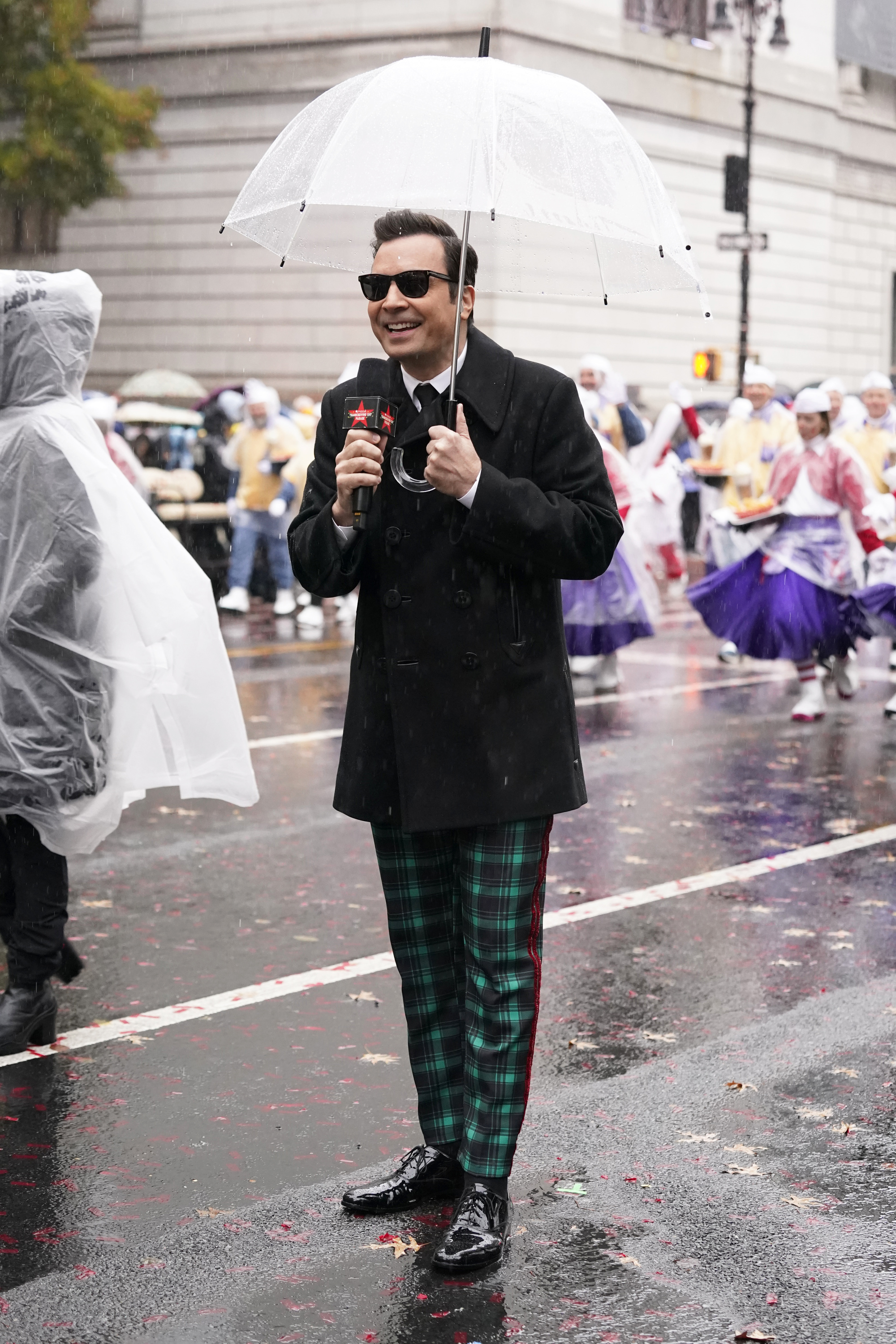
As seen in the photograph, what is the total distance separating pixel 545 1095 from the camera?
472 cm

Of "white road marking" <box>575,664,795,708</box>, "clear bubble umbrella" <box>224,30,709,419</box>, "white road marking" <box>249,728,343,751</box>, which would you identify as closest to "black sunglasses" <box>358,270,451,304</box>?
"clear bubble umbrella" <box>224,30,709,419</box>

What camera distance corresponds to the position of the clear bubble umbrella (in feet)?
11.9

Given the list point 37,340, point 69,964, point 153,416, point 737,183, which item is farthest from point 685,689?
point 737,183

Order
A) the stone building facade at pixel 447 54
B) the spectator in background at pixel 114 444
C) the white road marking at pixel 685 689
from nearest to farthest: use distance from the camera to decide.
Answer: the white road marking at pixel 685 689 < the spectator in background at pixel 114 444 < the stone building facade at pixel 447 54

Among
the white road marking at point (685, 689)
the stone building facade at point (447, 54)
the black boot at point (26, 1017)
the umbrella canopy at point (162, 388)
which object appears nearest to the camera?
the black boot at point (26, 1017)

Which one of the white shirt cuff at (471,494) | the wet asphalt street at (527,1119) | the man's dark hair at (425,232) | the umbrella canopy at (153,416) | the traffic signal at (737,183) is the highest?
the traffic signal at (737,183)

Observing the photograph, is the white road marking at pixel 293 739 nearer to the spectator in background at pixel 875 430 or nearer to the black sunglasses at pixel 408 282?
the black sunglasses at pixel 408 282

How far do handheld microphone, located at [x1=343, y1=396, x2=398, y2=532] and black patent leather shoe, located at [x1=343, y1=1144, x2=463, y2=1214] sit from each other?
1.38 metres

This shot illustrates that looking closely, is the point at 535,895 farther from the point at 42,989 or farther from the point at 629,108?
the point at 629,108

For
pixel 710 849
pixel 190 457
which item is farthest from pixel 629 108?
pixel 710 849

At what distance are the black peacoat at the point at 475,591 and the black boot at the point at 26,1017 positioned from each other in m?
1.59

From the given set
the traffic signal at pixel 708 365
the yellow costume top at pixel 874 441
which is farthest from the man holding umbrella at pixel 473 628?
the traffic signal at pixel 708 365

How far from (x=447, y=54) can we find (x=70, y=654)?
81.2ft

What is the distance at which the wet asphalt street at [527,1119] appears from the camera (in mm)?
3549
